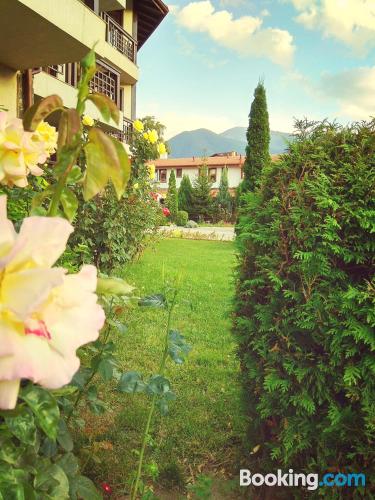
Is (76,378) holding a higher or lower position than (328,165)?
lower

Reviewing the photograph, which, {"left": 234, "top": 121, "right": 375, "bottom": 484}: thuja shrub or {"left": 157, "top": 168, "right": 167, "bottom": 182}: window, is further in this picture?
{"left": 157, "top": 168, "right": 167, "bottom": 182}: window

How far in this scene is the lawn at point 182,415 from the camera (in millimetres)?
2238

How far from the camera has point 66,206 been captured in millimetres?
677

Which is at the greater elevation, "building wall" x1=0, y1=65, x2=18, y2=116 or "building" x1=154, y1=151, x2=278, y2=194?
"building" x1=154, y1=151, x2=278, y2=194

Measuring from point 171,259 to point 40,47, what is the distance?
5266mm

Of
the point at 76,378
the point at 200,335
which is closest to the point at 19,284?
the point at 76,378

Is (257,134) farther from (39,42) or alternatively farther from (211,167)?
(211,167)

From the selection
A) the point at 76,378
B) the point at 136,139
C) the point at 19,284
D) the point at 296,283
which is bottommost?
the point at 76,378

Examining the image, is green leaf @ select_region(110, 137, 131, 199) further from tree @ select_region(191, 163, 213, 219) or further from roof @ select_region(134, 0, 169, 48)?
tree @ select_region(191, 163, 213, 219)

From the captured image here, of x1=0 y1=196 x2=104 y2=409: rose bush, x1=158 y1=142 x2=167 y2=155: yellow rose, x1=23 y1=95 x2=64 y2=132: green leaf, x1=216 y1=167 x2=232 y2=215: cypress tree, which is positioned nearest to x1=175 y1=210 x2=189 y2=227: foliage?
x1=216 y1=167 x2=232 y2=215: cypress tree

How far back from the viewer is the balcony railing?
14.1m

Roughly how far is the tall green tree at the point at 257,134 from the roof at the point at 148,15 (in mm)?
5926

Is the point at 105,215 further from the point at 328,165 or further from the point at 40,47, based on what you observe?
the point at 328,165

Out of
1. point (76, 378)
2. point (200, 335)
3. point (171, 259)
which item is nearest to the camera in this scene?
point (76, 378)
